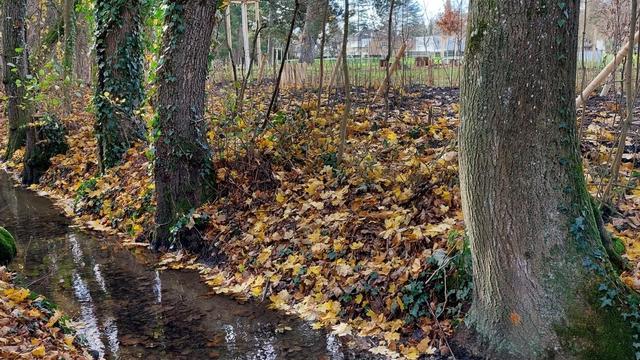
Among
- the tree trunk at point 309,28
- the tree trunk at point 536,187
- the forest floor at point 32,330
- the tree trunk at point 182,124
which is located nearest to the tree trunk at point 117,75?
the tree trunk at point 182,124

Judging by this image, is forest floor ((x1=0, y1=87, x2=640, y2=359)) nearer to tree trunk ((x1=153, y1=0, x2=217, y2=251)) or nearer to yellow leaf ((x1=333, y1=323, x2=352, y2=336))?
yellow leaf ((x1=333, y1=323, x2=352, y2=336))

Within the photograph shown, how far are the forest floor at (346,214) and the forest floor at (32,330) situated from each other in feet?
6.72

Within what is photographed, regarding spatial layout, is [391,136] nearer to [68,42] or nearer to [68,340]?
[68,340]

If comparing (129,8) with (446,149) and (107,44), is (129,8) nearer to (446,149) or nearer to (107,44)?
(107,44)

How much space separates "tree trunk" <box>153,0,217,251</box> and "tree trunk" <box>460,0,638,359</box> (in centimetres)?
485

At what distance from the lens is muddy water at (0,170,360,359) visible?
214 inches

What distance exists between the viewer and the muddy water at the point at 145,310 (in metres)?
5.43

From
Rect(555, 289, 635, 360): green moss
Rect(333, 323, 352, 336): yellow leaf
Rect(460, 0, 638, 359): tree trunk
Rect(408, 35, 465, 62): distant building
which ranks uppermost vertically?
Rect(408, 35, 465, 62): distant building

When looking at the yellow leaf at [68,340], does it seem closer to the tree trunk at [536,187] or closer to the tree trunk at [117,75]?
the tree trunk at [536,187]

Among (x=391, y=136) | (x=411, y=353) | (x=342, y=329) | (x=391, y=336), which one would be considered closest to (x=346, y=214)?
(x=342, y=329)

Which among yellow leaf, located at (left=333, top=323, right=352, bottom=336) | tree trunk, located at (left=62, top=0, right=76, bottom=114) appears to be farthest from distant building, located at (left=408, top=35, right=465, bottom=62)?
tree trunk, located at (left=62, top=0, right=76, bottom=114)

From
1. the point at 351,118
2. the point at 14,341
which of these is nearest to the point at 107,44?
the point at 351,118

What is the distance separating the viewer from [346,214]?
23.0 ft

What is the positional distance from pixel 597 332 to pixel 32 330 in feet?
14.5
